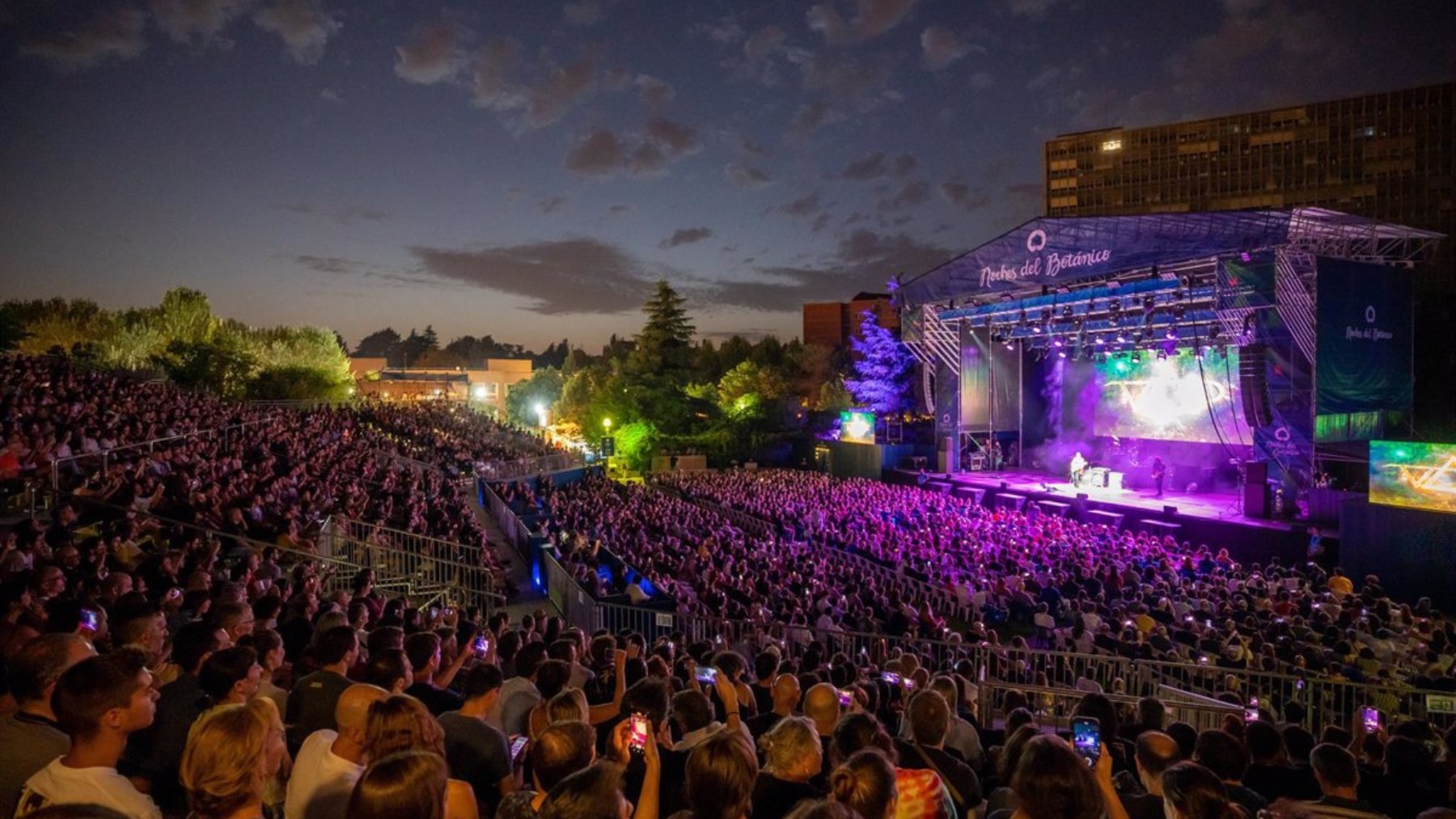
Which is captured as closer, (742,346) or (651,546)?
(651,546)

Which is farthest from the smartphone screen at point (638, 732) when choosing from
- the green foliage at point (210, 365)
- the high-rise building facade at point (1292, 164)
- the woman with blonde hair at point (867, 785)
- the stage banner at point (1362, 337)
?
the high-rise building facade at point (1292, 164)

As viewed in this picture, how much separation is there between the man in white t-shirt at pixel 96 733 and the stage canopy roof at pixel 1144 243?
22551 mm

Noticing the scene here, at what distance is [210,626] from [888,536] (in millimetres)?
14367

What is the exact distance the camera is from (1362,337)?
2008 cm

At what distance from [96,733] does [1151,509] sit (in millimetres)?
23616

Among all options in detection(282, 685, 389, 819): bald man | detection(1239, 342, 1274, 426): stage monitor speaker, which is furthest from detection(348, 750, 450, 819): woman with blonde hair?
detection(1239, 342, 1274, 426): stage monitor speaker

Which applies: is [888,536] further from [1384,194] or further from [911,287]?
[1384,194]

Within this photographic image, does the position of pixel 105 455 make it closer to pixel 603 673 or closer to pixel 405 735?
pixel 603 673

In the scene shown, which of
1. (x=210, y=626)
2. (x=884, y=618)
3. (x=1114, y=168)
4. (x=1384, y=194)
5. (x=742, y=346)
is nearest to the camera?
(x=210, y=626)

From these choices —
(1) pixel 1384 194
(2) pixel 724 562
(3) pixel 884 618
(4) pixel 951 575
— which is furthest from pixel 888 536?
(1) pixel 1384 194

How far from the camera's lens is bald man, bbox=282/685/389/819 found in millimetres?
2756

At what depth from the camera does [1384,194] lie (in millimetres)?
60781

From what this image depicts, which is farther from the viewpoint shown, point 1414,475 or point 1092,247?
point 1092,247

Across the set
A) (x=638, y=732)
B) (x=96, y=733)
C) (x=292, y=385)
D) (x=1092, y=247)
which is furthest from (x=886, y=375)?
(x=96, y=733)
